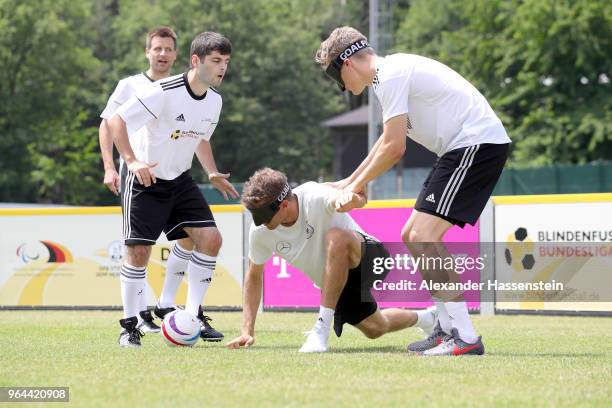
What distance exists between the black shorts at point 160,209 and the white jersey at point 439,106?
225 cm

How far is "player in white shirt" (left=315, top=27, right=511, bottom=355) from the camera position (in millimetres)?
6977

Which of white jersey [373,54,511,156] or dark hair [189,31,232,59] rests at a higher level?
dark hair [189,31,232,59]

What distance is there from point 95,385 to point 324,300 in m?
2.09

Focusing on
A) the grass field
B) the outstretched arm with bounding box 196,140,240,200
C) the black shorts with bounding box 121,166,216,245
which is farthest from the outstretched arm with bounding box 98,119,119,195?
the grass field

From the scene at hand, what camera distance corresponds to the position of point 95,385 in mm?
5480

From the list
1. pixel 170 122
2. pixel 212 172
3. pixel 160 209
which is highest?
pixel 170 122

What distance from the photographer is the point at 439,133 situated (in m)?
7.15

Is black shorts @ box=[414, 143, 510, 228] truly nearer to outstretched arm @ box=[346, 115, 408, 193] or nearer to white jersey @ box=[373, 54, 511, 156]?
white jersey @ box=[373, 54, 511, 156]

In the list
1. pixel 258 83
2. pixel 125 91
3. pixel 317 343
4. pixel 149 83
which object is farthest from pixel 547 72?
pixel 317 343

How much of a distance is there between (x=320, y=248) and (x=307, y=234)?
13cm

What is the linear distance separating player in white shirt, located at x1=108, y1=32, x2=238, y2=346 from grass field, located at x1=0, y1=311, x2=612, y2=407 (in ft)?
2.06

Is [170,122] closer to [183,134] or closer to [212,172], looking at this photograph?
[183,134]

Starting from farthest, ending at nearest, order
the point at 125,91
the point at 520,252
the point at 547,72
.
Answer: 1. the point at 547,72
2. the point at 520,252
3. the point at 125,91

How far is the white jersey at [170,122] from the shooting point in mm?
8250
